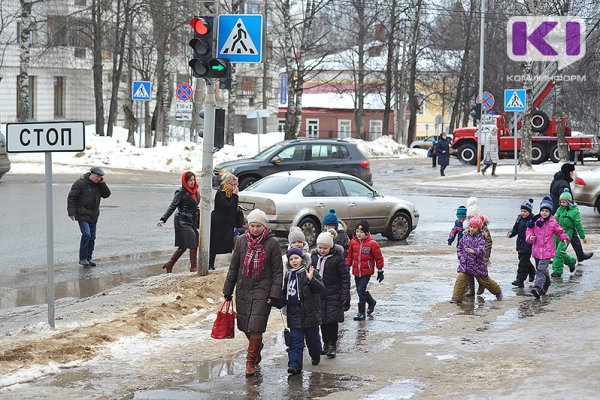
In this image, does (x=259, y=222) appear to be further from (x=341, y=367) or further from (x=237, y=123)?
(x=237, y=123)

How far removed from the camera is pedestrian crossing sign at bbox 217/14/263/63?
13648 millimetres

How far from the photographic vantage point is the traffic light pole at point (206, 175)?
45.1ft

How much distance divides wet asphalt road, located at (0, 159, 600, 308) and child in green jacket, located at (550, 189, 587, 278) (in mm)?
4610

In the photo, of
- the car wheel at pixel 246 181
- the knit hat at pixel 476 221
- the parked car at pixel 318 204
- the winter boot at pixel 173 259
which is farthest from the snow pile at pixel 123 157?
the knit hat at pixel 476 221

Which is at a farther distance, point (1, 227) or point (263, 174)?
point (263, 174)

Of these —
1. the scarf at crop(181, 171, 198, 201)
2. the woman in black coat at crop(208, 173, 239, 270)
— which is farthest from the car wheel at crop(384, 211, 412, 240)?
the woman in black coat at crop(208, 173, 239, 270)

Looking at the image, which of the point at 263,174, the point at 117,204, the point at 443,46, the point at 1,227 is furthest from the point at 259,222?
the point at 443,46

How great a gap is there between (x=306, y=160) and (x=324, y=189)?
28.2ft

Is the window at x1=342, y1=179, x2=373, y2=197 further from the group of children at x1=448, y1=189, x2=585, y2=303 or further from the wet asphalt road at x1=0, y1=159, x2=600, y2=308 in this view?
the group of children at x1=448, y1=189, x2=585, y2=303

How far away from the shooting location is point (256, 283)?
8930mm

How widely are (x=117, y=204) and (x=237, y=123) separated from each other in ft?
192

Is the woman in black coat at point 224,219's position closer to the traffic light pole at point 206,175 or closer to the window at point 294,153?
the traffic light pole at point 206,175

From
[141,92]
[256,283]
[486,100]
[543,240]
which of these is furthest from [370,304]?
[486,100]

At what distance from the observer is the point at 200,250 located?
13961 millimetres
